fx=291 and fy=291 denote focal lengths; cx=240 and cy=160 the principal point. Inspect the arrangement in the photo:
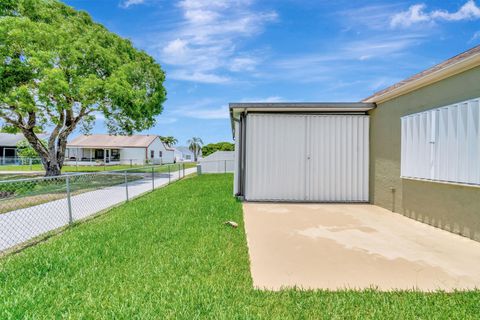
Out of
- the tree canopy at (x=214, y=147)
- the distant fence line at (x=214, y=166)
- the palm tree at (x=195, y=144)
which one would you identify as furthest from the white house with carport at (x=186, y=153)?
the distant fence line at (x=214, y=166)

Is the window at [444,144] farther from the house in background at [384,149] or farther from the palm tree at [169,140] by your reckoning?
the palm tree at [169,140]

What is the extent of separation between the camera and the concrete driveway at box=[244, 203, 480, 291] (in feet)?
10.8

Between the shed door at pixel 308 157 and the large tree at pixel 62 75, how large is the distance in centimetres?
864

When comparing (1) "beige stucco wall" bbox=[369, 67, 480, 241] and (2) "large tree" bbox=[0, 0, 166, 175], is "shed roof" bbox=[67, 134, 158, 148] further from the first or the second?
(1) "beige stucco wall" bbox=[369, 67, 480, 241]

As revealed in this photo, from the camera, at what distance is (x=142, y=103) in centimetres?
1527

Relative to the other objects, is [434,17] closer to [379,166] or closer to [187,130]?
[379,166]

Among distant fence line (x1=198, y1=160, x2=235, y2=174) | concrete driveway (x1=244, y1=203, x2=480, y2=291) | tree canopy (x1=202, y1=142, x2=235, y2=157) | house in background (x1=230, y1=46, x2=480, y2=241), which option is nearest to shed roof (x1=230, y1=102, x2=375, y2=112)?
house in background (x1=230, y1=46, x2=480, y2=241)

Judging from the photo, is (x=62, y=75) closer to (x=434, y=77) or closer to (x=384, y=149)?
(x=384, y=149)

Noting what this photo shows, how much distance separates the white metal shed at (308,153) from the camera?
8.45 meters

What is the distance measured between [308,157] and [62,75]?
10.8m

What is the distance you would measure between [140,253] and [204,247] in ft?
2.95

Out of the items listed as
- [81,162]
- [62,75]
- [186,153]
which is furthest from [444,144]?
[186,153]

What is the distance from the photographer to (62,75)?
1223 centimetres

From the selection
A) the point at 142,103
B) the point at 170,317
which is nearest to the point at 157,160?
the point at 142,103
